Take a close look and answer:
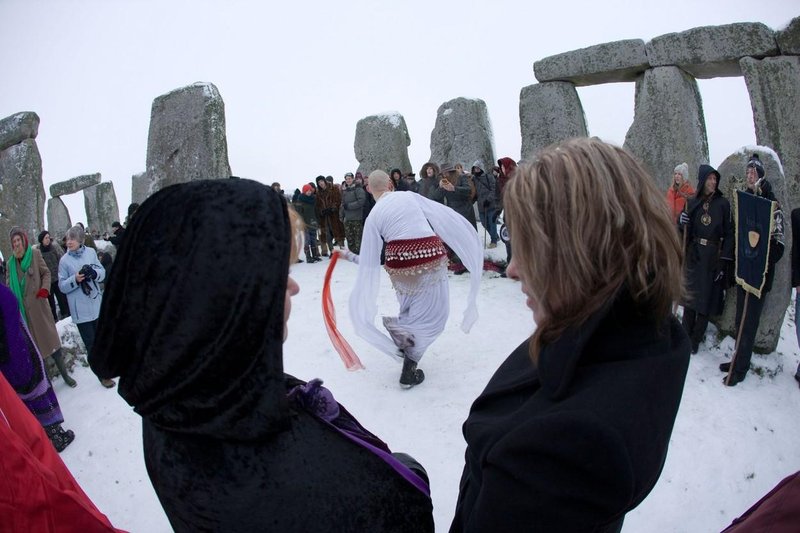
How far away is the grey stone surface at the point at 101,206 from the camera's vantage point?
18.9 m

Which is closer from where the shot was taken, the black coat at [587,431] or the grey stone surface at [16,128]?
the black coat at [587,431]

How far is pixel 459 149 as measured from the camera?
495 inches

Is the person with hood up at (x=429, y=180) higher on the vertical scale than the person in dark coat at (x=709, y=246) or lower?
higher

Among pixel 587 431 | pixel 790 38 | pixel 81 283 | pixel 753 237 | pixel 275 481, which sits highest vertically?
pixel 790 38

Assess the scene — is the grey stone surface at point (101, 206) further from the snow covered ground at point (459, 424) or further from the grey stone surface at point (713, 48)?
the grey stone surface at point (713, 48)

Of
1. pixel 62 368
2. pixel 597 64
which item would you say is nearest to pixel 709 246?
pixel 597 64

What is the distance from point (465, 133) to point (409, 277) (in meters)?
8.92

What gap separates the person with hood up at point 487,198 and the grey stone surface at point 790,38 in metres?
4.61

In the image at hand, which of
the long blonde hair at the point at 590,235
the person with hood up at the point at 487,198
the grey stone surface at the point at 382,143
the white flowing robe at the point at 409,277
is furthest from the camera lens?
the grey stone surface at the point at 382,143

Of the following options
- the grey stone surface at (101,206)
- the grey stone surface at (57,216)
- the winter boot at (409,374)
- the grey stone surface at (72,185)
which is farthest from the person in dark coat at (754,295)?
the grey stone surface at (72,185)

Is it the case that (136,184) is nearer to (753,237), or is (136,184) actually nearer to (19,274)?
(19,274)

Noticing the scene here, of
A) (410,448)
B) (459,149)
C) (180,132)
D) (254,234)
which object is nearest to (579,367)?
(254,234)

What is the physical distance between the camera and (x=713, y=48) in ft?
25.0

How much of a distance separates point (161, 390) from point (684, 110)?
9.07 m
